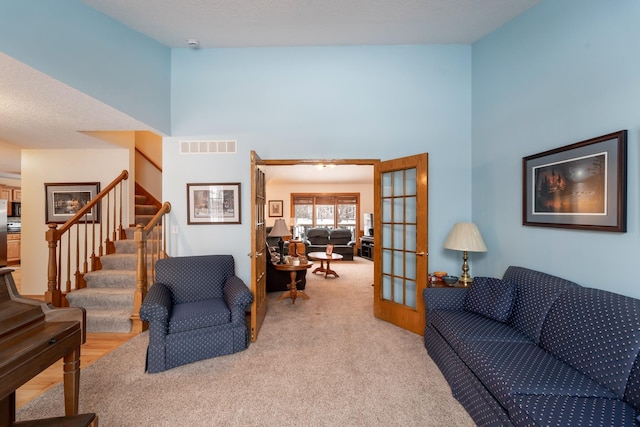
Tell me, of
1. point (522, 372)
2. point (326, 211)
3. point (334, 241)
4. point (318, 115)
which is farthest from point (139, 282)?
point (326, 211)

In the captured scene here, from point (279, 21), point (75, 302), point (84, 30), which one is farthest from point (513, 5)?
point (75, 302)

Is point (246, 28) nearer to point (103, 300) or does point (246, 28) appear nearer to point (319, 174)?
point (103, 300)

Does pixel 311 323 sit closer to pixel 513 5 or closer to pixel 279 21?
pixel 279 21

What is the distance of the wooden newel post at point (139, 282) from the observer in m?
3.24

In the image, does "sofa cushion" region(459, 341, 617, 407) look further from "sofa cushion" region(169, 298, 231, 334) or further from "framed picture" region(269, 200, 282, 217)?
"framed picture" region(269, 200, 282, 217)

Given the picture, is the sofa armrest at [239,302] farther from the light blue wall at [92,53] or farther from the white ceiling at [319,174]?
the white ceiling at [319,174]

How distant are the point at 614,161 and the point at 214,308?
3435 millimetres

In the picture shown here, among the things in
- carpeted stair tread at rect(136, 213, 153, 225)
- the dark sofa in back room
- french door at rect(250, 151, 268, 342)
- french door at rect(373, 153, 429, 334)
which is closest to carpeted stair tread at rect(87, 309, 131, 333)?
french door at rect(250, 151, 268, 342)

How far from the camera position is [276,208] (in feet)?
33.5

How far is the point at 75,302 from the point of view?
134 inches

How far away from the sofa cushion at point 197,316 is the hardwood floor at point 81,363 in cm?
84

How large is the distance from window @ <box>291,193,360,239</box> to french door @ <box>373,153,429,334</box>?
259 inches

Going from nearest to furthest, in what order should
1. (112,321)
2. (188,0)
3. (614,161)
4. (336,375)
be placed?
(614,161) < (336,375) < (188,0) < (112,321)

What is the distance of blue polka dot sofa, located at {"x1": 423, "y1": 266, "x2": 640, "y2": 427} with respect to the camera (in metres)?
1.39
